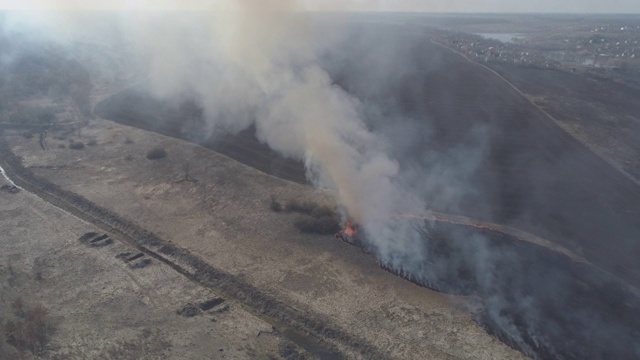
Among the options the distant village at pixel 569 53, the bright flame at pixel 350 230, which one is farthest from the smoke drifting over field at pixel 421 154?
the distant village at pixel 569 53

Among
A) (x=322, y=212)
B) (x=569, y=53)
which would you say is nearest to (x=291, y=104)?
(x=322, y=212)

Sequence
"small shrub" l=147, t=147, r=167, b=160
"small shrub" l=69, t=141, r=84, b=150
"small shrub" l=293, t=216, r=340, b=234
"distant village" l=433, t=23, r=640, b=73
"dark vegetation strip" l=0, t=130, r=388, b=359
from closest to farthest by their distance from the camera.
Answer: "dark vegetation strip" l=0, t=130, r=388, b=359 → "small shrub" l=293, t=216, r=340, b=234 → "small shrub" l=147, t=147, r=167, b=160 → "small shrub" l=69, t=141, r=84, b=150 → "distant village" l=433, t=23, r=640, b=73

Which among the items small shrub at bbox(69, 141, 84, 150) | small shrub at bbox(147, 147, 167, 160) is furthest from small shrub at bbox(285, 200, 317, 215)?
small shrub at bbox(69, 141, 84, 150)

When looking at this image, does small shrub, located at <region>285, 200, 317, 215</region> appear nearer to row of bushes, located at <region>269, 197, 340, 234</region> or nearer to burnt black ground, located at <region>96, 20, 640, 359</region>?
row of bushes, located at <region>269, 197, 340, 234</region>

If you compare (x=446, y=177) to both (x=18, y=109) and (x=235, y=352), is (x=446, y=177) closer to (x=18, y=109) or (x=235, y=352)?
(x=235, y=352)

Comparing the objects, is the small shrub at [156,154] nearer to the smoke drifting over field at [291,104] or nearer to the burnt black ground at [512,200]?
the burnt black ground at [512,200]
